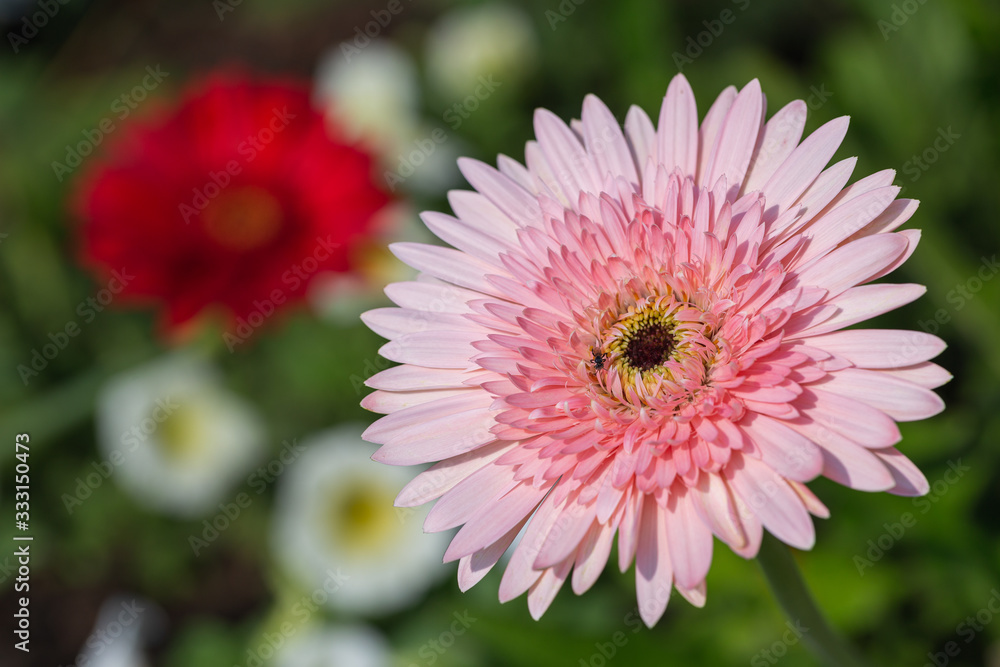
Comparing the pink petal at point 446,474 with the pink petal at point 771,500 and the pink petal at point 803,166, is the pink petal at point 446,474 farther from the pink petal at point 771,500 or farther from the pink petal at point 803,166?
the pink petal at point 803,166

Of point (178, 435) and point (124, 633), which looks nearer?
point (124, 633)

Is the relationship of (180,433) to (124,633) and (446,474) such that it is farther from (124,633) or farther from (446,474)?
(446,474)

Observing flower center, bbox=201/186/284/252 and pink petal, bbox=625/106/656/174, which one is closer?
pink petal, bbox=625/106/656/174

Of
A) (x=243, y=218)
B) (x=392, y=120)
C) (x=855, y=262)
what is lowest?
(x=855, y=262)

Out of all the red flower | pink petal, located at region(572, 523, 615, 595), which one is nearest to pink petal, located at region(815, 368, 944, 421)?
pink petal, located at region(572, 523, 615, 595)

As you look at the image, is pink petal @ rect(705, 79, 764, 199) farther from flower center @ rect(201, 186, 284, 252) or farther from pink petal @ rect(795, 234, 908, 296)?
flower center @ rect(201, 186, 284, 252)

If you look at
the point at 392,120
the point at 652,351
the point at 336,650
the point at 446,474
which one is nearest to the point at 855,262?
the point at 652,351
